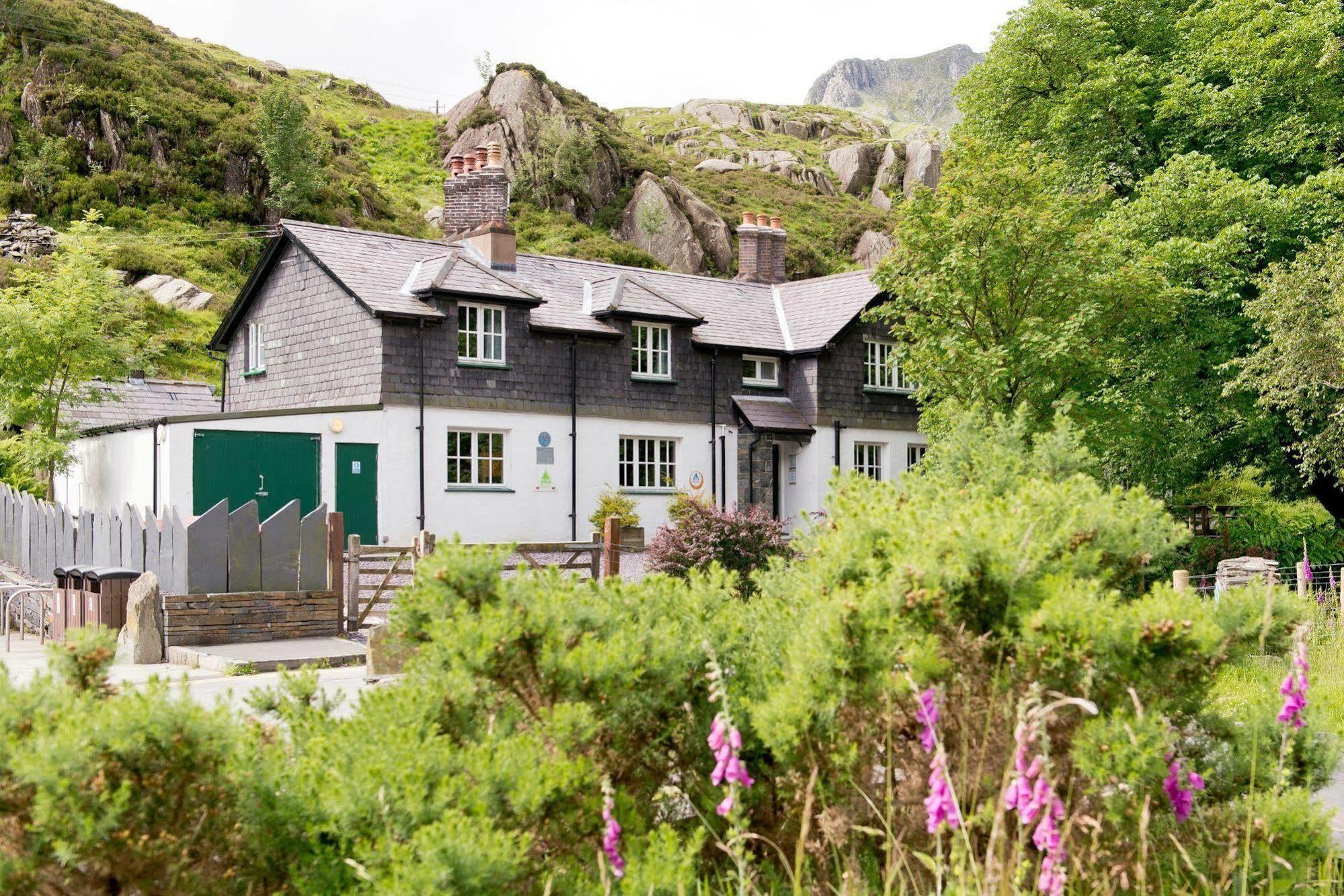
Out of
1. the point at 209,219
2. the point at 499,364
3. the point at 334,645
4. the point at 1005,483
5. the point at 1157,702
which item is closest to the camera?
the point at 1157,702

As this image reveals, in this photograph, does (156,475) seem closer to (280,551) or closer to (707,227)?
(280,551)

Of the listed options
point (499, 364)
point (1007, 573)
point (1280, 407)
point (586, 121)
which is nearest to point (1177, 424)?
point (1280, 407)

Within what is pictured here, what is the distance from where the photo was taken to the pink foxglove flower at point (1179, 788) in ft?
11.5

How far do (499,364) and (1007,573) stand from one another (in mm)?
23549

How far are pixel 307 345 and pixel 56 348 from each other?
17.2 feet

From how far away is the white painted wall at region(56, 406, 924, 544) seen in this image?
24141 mm

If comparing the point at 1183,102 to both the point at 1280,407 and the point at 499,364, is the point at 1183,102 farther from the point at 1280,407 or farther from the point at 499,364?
the point at 499,364

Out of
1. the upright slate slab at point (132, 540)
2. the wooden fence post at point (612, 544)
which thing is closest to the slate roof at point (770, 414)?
the wooden fence post at point (612, 544)

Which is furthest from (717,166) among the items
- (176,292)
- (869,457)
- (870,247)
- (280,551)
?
(280,551)

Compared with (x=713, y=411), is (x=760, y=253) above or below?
above

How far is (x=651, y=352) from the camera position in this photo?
29.6 meters

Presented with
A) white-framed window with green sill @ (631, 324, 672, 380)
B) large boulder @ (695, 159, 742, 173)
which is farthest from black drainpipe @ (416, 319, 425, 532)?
large boulder @ (695, 159, 742, 173)

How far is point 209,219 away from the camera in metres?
57.3

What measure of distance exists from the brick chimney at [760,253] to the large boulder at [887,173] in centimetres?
5991
